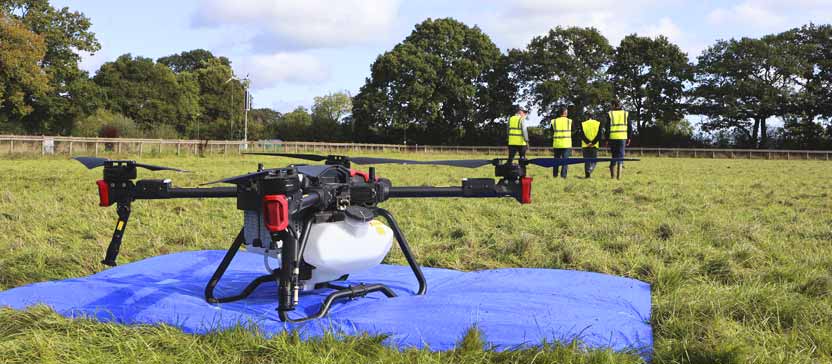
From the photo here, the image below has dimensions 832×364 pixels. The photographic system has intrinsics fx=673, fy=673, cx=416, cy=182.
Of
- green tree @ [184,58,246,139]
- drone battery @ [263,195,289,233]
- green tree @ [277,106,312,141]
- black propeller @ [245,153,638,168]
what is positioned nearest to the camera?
drone battery @ [263,195,289,233]

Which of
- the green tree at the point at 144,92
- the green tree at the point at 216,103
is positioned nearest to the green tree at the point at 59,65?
the green tree at the point at 144,92

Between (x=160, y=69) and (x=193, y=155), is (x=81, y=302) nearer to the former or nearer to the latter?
(x=193, y=155)

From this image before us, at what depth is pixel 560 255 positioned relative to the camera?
5789mm

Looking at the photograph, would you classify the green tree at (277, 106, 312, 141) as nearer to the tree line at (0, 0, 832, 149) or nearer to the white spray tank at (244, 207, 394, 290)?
the tree line at (0, 0, 832, 149)

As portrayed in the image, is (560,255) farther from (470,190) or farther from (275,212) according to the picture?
A: (275,212)

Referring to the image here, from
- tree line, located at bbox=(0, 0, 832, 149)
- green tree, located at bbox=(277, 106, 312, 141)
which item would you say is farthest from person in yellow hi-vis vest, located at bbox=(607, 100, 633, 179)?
green tree, located at bbox=(277, 106, 312, 141)

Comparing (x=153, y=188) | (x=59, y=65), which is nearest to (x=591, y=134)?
(x=153, y=188)

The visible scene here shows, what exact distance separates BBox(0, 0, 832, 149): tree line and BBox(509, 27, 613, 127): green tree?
9 cm

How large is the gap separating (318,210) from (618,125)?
1221 centimetres

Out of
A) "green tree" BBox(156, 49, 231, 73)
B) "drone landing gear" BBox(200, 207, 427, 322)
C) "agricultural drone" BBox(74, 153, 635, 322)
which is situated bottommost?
"drone landing gear" BBox(200, 207, 427, 322)

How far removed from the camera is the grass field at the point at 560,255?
312cm

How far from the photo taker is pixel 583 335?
130 inches

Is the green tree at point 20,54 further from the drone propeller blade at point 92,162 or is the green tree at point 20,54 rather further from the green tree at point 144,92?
the drone propeller blade at point 92,162

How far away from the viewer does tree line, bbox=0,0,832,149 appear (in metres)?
48.5
